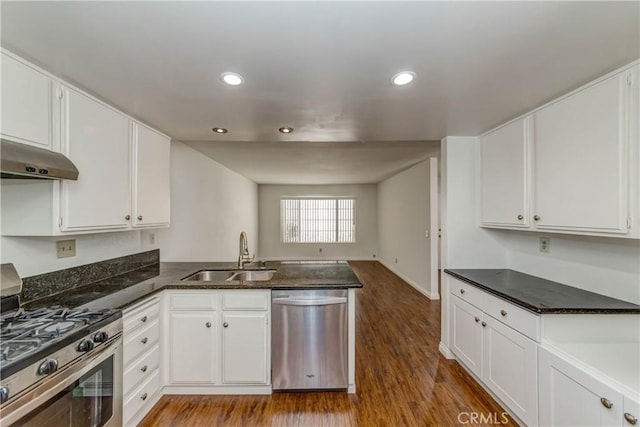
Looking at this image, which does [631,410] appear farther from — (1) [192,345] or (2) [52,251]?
(2) [52,251]

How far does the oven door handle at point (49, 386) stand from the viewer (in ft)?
3.44

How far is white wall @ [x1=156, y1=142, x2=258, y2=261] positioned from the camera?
11.2ft

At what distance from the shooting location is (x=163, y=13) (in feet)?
3.70

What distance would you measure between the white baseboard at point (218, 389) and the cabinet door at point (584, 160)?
2583 mm

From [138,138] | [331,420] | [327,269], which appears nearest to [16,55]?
[138,138]

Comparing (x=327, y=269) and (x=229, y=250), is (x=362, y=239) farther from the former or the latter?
(x=327, y=269)

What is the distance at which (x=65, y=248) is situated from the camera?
1931 millimetres

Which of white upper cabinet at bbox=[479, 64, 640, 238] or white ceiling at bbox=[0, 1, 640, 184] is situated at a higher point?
white ceiling at bbox=[0, 1, 640, 184]

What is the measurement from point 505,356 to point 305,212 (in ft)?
22.9

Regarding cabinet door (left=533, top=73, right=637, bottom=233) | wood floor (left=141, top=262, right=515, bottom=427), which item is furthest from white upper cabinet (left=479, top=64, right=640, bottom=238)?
wood floor (left=141, top=262, right=515, bottom=427)

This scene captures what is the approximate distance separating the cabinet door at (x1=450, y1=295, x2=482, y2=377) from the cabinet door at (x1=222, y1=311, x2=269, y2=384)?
69.6 inches

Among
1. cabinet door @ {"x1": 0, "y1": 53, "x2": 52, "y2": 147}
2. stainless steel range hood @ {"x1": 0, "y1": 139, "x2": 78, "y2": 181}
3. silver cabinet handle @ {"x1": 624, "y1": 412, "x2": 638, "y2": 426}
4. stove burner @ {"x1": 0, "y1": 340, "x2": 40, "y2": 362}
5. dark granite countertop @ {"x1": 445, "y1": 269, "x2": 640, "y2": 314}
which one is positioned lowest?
silver cabinet handle @ {"x1": 624, "y1": 412, "x2": 638, "y2": 426}

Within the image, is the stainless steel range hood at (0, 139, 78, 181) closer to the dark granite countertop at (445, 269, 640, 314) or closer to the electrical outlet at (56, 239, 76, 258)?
the electrical outlet at (56, 239, 76, 258)

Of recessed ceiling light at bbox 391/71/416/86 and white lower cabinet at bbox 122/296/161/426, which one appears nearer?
recessed ceiling light at bbox 391/71/416/86
